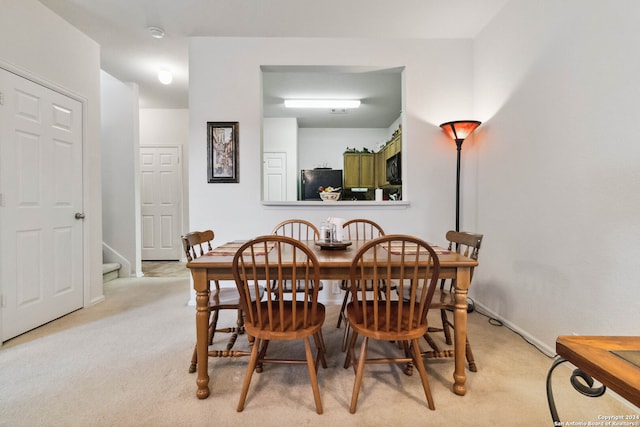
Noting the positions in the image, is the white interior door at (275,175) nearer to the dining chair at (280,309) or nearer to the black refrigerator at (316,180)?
the black refrigerator at (316,180)

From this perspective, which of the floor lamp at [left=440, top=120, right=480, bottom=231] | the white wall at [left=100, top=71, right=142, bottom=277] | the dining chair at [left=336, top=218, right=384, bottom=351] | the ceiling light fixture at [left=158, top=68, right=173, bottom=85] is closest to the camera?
the dining chair at [left=336, top=218, right=384, bottom=351]

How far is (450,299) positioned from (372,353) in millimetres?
653

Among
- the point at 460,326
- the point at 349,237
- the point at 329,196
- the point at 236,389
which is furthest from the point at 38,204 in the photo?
the point at 460,326

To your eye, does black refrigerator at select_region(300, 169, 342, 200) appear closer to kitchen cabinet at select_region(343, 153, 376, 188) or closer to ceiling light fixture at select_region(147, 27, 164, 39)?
kitchen cabinet at select_region(343, 153, 376, 188)

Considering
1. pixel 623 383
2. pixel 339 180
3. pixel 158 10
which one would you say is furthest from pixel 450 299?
pixel 339 180

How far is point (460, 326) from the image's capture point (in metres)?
1.54

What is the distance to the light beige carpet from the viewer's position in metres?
1.36

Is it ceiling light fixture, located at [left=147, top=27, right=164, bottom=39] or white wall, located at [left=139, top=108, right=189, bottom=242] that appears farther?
white wall, located at [left=139, top=108, right=189, bottom=242]

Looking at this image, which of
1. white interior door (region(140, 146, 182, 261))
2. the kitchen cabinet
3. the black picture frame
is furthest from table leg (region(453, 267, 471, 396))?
white interior door (region(140, 146, 182, 261))

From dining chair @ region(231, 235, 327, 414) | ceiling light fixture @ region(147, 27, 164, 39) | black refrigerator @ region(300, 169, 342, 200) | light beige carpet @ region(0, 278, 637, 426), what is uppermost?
ceiling light fixture @ region(147, 27, 164, 39)

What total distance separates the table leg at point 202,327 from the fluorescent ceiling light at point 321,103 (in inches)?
149

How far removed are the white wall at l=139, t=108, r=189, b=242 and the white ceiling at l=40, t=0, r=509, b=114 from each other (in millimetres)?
1808

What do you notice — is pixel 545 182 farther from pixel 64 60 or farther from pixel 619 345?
pixel 64 60

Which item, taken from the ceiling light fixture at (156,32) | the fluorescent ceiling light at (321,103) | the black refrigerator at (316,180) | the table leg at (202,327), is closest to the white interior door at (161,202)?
the fluorescent ceiling light at (321,103)
